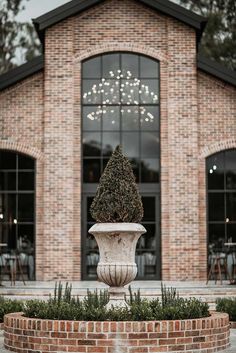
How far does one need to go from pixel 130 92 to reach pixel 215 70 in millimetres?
2309

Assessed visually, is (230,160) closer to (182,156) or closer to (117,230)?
(182,156)

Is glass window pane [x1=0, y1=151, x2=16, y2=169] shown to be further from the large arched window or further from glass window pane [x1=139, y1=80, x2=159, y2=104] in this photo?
glass window pane [x1=139, y1=80, x2=159, y2=104]

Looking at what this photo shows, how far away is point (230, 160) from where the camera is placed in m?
20.0

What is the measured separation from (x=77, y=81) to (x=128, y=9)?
7.82 feet

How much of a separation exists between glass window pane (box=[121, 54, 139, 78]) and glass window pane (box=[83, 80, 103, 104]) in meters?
0.75

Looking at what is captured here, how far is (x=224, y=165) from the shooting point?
1997 cm

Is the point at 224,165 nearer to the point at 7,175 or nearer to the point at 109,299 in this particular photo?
the point at 7,175

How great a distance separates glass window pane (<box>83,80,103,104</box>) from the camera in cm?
2006

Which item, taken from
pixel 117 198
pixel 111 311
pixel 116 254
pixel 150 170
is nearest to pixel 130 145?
pixel 150 170

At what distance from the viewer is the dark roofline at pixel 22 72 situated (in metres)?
19.8

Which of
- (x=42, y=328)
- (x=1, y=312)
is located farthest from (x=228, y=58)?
(x=42, y=328)

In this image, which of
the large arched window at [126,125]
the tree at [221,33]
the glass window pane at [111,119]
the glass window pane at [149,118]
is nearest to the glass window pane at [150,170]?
the large arched window at [126,125]

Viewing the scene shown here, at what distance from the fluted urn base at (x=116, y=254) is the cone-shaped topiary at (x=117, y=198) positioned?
0.14 meters

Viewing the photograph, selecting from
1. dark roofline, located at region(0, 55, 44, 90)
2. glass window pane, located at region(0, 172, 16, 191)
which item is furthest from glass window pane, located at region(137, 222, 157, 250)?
dark roofline, located at region(0, 55, 44, 90)
